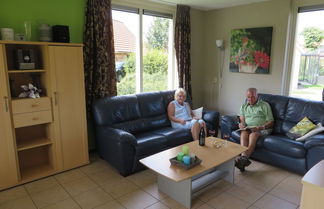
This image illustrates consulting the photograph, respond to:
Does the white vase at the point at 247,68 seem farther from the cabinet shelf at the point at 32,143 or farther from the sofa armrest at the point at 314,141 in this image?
the cabinet shelf at the point at 32,143

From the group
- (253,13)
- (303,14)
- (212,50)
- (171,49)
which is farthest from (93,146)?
Answer: (303,14)

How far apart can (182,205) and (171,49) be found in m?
3.17

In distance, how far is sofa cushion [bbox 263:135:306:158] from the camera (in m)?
3.10

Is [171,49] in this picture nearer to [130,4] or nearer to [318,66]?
[130,4]

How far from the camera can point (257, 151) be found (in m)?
3.54

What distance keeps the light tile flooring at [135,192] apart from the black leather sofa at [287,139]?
8.0 inches

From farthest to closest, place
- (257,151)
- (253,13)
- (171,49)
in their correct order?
(171,49), (253,13), (257,151)

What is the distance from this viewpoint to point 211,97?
5344 mm

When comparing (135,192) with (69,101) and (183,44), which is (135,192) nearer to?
(69,101)

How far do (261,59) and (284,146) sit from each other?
5.89 feet

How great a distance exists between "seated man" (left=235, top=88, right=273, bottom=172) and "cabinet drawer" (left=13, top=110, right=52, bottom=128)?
2.70 metres

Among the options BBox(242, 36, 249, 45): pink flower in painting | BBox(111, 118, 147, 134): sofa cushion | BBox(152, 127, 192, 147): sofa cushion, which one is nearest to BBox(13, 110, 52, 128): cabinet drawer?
BBox(111, 118, 147, 134): sofa cushion

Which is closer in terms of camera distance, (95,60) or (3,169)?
(3,169)

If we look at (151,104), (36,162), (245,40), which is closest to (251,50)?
(245,40)
